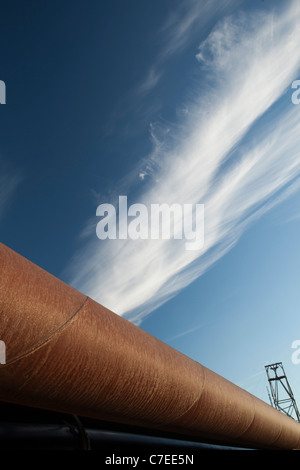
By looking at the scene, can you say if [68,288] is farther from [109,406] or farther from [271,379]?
[271,379]

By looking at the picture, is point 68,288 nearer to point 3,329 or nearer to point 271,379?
point 3,329

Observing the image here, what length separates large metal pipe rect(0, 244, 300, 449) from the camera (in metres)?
1.48

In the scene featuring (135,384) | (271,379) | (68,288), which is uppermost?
(271,379)

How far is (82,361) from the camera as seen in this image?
1.67m

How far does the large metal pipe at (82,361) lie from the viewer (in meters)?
1.48

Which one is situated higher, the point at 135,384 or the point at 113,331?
the point at 113,331

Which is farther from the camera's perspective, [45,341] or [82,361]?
[82,361]

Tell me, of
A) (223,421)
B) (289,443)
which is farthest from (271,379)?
(223,421)
